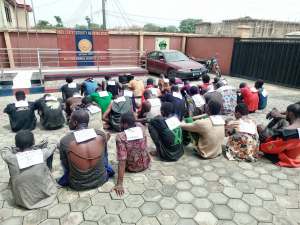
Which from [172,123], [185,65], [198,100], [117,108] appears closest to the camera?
[172,123]

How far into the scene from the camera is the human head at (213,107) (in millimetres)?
3611

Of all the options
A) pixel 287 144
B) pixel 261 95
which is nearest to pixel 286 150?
pixel 287 144

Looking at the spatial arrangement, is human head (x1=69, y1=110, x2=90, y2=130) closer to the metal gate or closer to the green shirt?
the green shirt

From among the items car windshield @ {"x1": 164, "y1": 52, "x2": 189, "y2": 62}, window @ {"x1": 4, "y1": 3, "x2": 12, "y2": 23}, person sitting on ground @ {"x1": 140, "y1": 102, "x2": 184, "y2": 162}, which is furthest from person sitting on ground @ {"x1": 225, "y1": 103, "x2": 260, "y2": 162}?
window @ {"x1": 4, "y1": 3, "x2": 12, "y2": 23}

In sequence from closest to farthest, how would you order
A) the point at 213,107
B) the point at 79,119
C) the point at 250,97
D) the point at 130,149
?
the point at 79,119, the point at 130,149, the point at 213,107, the point at 250,97

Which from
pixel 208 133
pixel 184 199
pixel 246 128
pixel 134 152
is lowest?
pixel 184 199

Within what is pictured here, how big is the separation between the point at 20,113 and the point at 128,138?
9.76ft

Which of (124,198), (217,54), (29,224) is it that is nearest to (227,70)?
(217,54)

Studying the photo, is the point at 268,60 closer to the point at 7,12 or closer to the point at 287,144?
the point at 287,144

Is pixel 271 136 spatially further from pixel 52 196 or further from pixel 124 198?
pixel 52 196

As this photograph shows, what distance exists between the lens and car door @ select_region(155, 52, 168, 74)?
11.1 meters

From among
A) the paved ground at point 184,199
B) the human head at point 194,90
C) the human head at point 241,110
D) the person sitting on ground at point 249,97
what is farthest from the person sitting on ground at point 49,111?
the person sitting on ground at point 249,97

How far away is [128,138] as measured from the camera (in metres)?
2.96

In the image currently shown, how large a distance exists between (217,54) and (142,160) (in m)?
11.4
